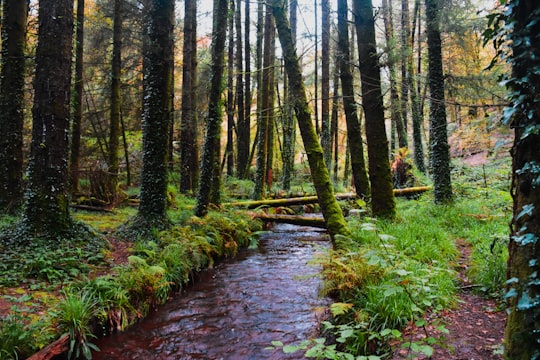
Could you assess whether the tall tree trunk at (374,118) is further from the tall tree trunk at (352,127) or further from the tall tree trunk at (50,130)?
the tall tree trunk at (50,130)

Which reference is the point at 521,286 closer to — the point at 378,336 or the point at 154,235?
the point at 378,336

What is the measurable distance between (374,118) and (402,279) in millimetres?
4681

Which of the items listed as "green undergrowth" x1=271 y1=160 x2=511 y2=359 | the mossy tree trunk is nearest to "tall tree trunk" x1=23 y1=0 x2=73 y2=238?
"green undergrowth" x1=271 y1=160 x2=511 y2=359

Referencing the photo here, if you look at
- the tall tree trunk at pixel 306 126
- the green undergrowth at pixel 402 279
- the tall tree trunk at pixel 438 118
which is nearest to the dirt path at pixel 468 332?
the green undergrowth at pixel 402 279

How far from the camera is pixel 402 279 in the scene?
4.14 meters

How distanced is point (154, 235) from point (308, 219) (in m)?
4.84

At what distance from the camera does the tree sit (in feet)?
26.8

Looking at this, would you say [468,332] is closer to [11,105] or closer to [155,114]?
[155,114]

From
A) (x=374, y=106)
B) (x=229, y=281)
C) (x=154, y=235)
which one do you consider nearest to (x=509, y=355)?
(x=229, y=281)

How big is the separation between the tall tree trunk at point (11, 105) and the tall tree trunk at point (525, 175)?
10.1 metres

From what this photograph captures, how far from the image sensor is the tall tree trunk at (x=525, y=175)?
216cm

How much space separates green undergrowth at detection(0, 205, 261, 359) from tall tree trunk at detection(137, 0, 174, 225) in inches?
30.7

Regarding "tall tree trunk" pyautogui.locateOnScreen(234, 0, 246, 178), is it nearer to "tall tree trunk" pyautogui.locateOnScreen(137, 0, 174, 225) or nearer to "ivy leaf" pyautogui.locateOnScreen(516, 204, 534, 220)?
"tall tree trunk" pyautogui.locateOnScreen(137, 0, 174, 225)

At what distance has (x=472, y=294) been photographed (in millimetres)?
4352
